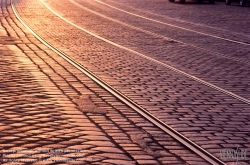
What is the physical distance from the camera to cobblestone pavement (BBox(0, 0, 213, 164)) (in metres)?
5.20

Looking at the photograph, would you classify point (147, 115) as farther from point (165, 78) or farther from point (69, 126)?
point (165, 78)

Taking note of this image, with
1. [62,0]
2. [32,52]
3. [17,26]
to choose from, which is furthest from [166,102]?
[62,0]

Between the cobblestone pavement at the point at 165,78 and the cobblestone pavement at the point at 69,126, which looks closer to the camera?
the cobblestone pavement at the point at 69,126

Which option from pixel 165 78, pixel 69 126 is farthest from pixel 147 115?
pixel 165 78

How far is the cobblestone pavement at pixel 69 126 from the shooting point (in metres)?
5.20

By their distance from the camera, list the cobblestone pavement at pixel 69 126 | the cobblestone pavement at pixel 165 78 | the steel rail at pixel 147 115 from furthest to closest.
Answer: the cobblestone pavement at pixel 165 78, the steel rail at pixel 147 115, the cobblestone pavement at pixel 69 126

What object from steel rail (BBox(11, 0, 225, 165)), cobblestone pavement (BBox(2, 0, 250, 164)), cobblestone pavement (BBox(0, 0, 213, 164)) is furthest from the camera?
cobblestone pavement (BBox(2, 0, 250, 164))

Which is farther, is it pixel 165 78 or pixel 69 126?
pixel 165 78

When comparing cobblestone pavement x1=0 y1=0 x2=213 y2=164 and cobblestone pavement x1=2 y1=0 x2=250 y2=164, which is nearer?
cobblestone pavement x1=0 y1=0 x2=213 y2=164

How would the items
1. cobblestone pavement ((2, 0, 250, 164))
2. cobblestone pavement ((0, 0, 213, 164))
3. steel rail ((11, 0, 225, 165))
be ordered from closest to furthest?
cobblestone pavement ((0, 0, 213, 164)) < steel rail ((11, 0, 225, 165)) < cobblestone pavement ((2, 0, 250, 164))

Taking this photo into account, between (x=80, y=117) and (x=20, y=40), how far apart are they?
715cm

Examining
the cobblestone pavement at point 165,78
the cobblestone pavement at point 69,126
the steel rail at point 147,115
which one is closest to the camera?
the cobblestone pavement at point 69,126

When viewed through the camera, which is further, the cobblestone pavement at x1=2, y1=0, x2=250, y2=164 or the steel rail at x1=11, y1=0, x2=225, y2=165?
the cobblestone pavement at x1=2, y1=0, x2=250, y2=164

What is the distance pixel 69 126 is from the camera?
6195 mm
